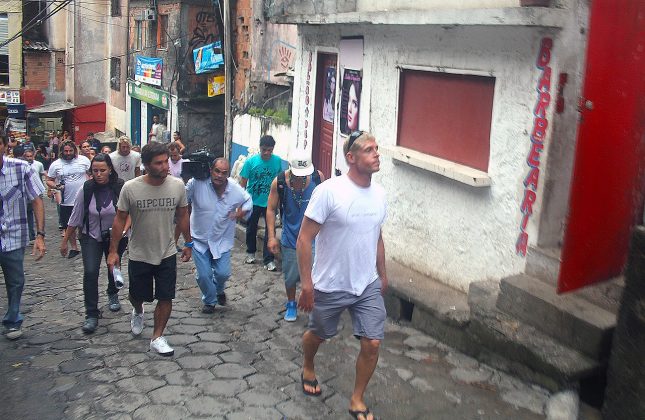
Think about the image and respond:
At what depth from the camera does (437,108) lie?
7008 millimetres

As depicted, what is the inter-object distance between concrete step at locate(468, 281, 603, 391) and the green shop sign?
17439 millimetres

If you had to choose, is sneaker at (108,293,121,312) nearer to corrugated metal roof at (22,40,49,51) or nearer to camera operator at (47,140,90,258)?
camera operator at (47,140,90,258)

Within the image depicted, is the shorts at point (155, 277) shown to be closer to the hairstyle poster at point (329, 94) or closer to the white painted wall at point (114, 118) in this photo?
the hairstyle poster at point (329, 94)

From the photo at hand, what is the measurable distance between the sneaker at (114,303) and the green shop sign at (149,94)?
15.4 metres

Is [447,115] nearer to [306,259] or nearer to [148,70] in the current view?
[306,259]

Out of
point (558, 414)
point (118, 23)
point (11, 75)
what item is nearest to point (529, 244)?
point (558, 414)

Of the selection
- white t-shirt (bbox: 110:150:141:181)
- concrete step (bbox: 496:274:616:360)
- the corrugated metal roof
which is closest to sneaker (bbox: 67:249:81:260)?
white t-shirt (bbox: 110:150:141:181)

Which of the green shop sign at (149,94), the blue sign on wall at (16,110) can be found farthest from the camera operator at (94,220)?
the blue sign on wall at (16,110)

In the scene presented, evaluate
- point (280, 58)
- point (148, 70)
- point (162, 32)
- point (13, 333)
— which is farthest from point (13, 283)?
point (148, 70)

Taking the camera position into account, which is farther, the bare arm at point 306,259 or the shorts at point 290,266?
the shorts at point 290,266

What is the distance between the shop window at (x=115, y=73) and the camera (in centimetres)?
2819

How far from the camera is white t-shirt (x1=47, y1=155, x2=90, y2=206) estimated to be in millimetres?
9812

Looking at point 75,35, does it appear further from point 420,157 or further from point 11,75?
point 420,157

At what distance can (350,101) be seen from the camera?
8727 millimetres
